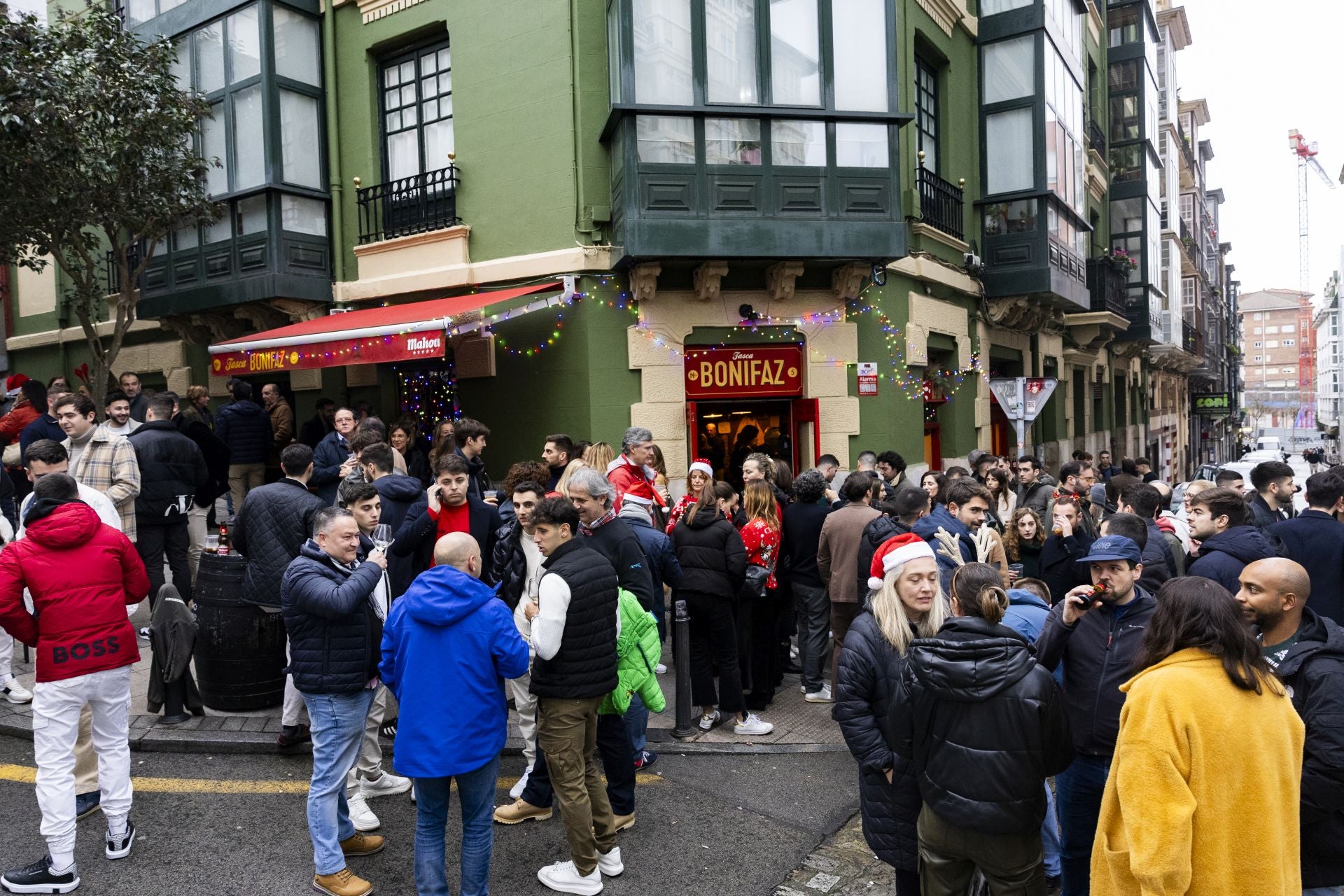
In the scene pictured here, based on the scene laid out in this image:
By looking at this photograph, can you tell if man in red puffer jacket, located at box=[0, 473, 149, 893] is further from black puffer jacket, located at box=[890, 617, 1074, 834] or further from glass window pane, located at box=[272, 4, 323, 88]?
glass window pane, located at box=[272, 4, 323, 88]

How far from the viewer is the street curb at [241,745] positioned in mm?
5988

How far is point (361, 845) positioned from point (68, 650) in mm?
1751

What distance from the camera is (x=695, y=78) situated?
33.8 ft

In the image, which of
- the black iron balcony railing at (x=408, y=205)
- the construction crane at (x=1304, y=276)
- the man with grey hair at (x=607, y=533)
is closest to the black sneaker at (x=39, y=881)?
the man with grey hair at (x=607, y=533)

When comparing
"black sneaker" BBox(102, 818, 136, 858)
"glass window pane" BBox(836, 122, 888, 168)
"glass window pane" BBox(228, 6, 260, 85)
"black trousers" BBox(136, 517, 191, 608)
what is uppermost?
"glass window pane" BBox(228, 6, 260, 85)

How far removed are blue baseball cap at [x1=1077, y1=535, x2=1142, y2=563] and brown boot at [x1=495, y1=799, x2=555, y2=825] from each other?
10.8ft

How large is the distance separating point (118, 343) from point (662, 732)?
942 centimetres

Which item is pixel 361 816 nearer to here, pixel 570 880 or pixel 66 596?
pixel 570 880

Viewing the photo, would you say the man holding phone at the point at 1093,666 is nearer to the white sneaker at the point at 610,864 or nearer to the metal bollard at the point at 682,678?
the white sneaker at the point at 610,864

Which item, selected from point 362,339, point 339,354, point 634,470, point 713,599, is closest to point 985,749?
point 713,599

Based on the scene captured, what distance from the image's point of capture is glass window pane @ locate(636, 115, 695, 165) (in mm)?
10188

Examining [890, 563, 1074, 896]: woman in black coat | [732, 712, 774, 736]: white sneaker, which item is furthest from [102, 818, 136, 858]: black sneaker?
[890, 563, 1074, 896]: woman in black coat

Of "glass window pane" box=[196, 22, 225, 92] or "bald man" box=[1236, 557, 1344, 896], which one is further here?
"glass window pane" box=[196, 22, 225, 92]

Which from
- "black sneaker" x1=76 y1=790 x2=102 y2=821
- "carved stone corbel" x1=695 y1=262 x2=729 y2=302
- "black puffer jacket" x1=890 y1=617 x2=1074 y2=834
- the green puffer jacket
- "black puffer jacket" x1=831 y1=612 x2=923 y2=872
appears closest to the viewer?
"black puffer jacket" x1=890 y1=617 x2=1074 y2=834
